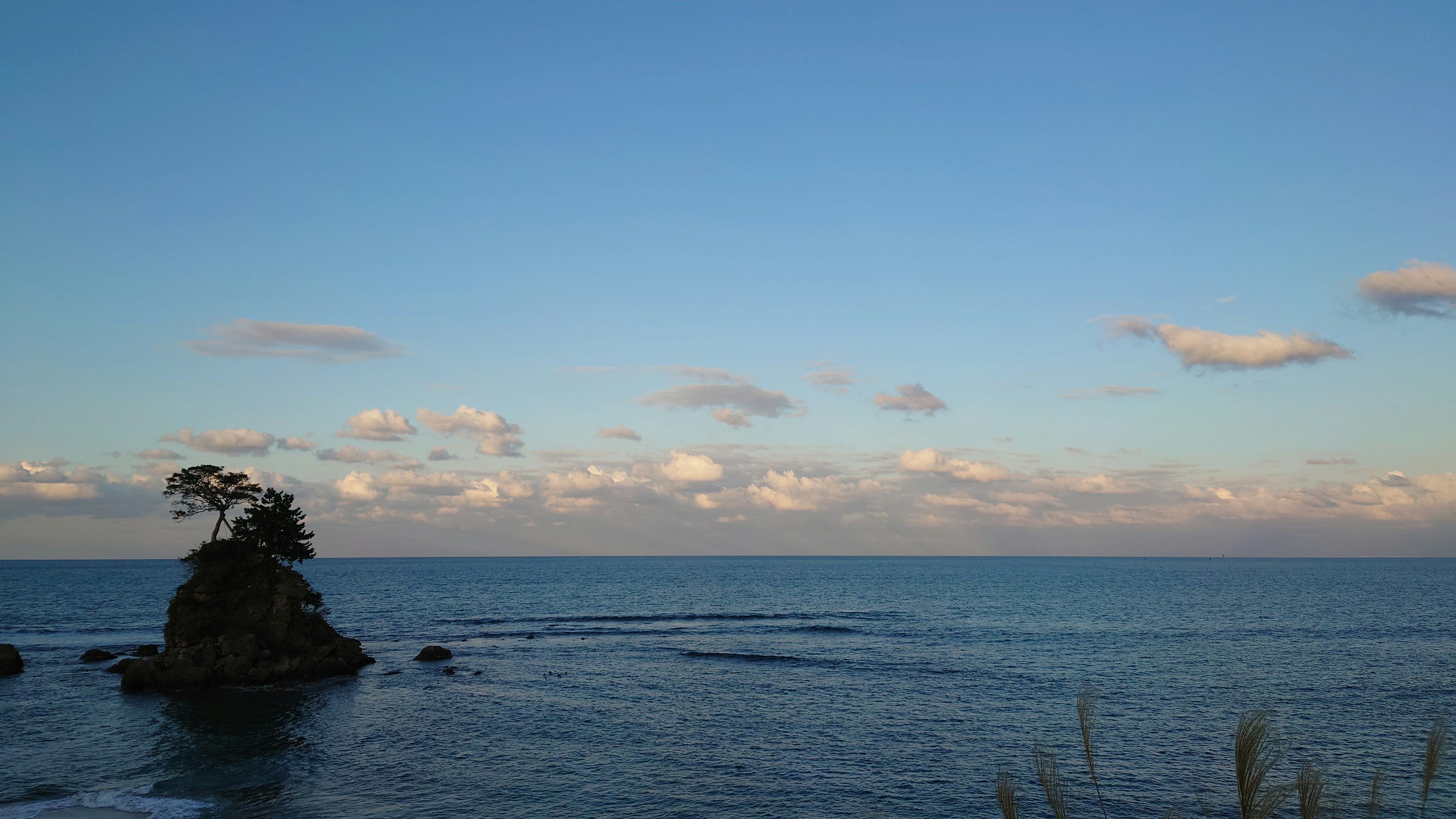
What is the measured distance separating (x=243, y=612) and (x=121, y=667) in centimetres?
1295

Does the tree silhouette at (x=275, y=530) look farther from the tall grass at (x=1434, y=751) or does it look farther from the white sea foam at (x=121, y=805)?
the tall grass at (x=1434, y=751)

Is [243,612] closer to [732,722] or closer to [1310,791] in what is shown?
[732,722]

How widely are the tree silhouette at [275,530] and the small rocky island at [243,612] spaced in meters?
0.08

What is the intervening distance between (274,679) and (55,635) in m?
58.0

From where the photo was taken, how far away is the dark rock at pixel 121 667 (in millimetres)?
72125

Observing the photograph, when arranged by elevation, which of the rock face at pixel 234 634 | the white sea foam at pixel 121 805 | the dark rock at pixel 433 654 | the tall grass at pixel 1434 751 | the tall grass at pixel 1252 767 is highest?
the tall grass at pixel 1434 751

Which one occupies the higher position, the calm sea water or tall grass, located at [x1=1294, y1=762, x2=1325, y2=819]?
tall grass, located at [x1=1294, y1=762, x2=1325, y2=819]

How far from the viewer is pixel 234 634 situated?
7262 cm

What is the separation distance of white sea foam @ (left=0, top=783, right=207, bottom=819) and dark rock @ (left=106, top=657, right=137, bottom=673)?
34.3 metres

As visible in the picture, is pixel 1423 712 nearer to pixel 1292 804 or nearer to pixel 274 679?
pixel 1292 804

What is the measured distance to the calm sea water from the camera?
4259cm

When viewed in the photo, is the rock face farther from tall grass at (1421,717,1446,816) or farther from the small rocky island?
tall grass at (1421,717,1446,816)

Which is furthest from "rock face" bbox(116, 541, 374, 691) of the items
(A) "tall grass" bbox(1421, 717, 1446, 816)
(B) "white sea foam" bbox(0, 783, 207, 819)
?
(A) "tall grass" bbox(1421, 717, 1446, 816)

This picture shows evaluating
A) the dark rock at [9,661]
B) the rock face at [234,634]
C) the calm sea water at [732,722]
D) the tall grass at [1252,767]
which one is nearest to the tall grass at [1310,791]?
the tall grass at [1252,767]
